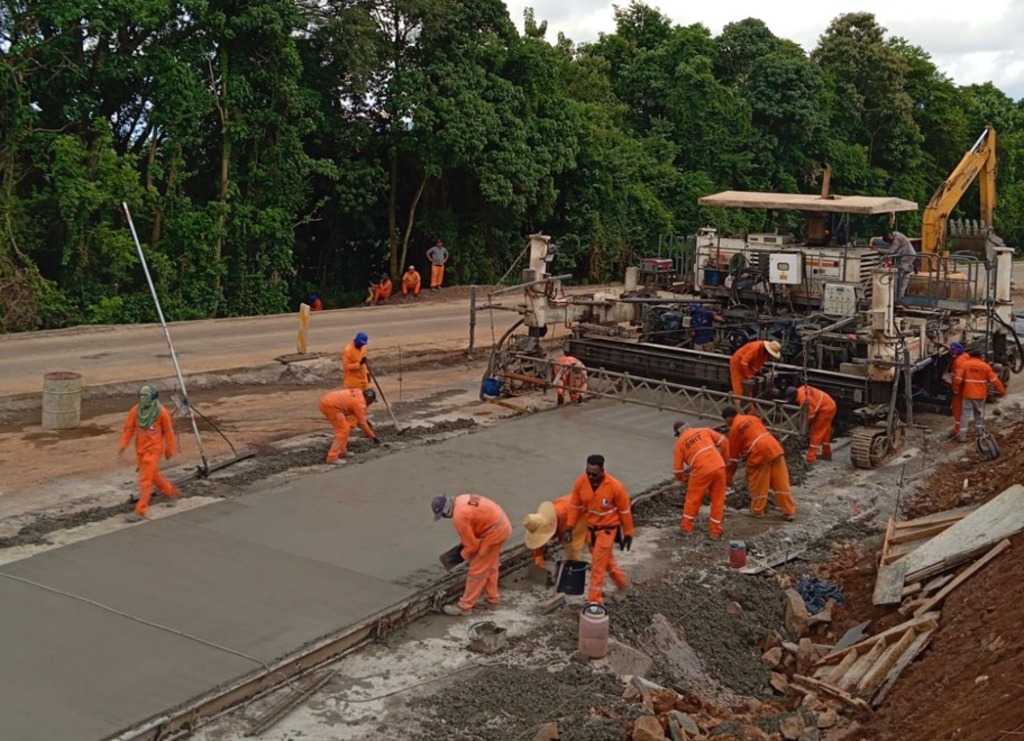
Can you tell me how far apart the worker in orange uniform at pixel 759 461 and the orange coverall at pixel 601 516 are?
8.73 ft

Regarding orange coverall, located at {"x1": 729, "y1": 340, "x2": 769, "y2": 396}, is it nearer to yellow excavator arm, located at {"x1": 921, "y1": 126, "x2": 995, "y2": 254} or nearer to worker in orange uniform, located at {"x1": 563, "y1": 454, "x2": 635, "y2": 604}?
worker in orange uniform, located at {"x1": 563, "y1": 454, "x2": 635, "y2": 604}

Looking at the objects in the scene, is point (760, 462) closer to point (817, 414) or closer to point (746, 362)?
point (817, 414)

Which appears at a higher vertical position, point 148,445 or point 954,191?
point 954,191

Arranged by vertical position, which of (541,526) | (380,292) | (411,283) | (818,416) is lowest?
(541,526)

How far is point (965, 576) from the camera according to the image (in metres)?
9.23

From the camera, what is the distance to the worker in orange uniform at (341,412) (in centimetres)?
1362

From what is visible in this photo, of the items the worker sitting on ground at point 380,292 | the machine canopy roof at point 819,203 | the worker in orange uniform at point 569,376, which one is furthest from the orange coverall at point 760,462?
the worker sitting on ground at point 380,292

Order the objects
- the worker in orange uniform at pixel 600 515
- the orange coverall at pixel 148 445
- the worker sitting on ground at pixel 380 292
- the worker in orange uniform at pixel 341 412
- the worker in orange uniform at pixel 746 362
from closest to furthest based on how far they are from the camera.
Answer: the worker in orange uniform at pixel 600 515 < the orange coverall at pixel 148 445 < the worker in orange uniform at pixel 341 412 < the worker in orange uniform at pixel 746 362 < the worker sitting on ground at pixel 380 292

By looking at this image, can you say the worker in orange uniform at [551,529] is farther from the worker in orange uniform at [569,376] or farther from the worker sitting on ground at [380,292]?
the worker sitting on ground at [380,292]

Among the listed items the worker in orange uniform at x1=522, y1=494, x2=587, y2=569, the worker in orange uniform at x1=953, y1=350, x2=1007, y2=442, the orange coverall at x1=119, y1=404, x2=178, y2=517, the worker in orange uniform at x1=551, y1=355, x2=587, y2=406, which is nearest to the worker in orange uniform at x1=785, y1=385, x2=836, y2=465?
the worker in orange uniform at x1=953, y1=350, x2=1007, y2=442

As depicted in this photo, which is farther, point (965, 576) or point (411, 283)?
point (411, 283)

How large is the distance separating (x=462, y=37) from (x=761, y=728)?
87.5 feet

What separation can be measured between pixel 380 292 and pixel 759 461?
20.7 m

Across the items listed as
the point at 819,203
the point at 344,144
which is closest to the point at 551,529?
the point at 819,203
